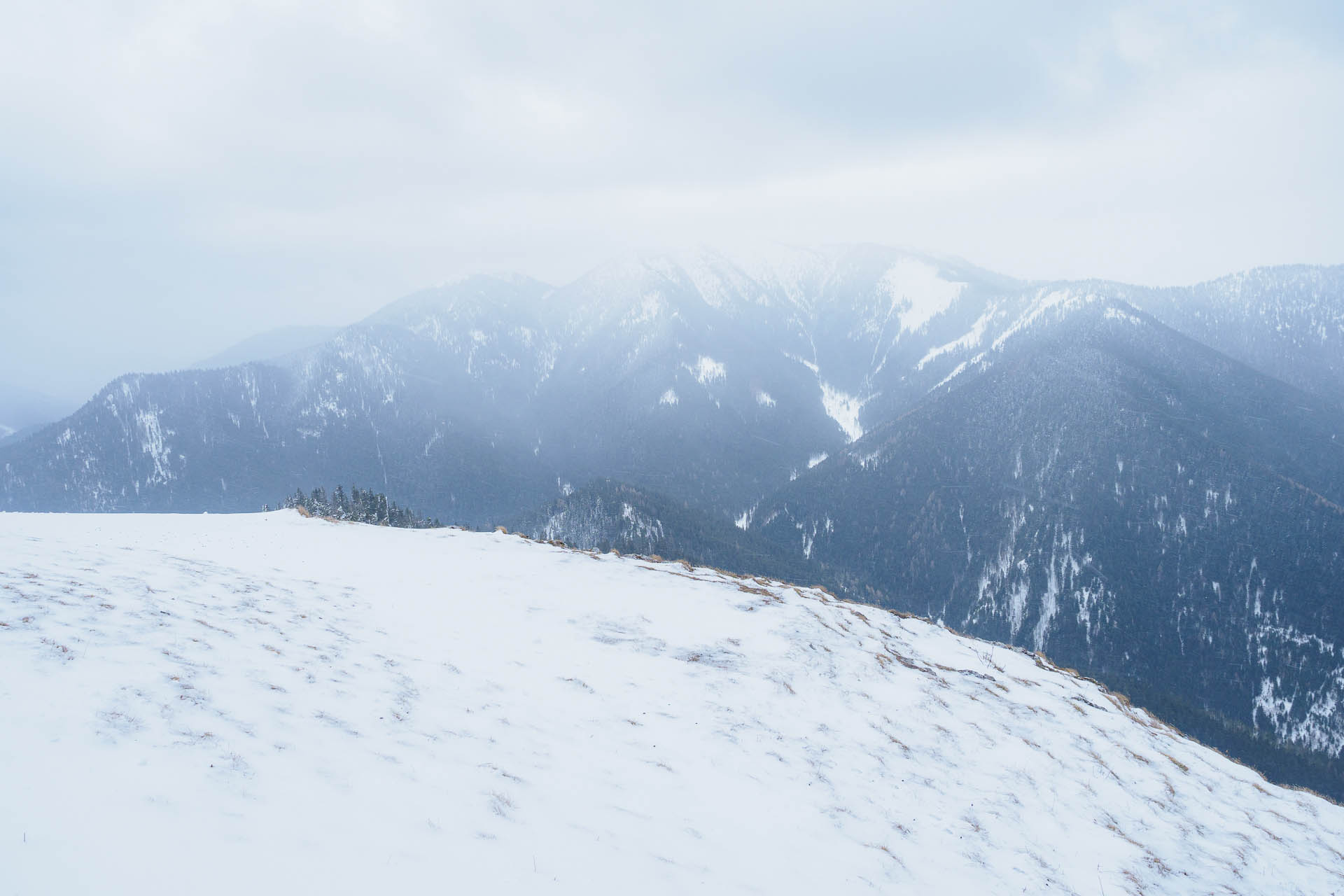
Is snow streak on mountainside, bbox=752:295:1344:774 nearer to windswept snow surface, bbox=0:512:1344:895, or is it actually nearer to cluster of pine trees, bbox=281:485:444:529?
cluster of pine trees, bbox=281:485:444:529

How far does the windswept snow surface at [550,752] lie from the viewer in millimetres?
5973

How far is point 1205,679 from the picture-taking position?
490 feet

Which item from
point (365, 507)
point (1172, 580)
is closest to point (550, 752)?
point (365, 507)

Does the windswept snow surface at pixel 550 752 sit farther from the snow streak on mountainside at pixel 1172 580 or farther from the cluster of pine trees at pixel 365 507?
the snow streak on mountainside at pixel 1172 580

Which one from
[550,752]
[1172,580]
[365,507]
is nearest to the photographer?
[550,752]

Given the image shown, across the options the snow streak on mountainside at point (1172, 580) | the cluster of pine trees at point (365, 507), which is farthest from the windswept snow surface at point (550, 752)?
the snow streak on mountainside at point (1172, 580)

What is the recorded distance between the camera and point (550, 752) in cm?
924

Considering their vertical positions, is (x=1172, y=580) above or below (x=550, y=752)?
below

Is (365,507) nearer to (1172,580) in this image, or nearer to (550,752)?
(550,752)

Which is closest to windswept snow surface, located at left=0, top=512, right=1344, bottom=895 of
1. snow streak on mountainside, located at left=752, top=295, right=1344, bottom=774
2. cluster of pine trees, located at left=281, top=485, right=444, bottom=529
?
cluster of pine trees, located at left=281, top=485, right=444, bottom=529

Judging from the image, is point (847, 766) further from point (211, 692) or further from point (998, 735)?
point (211, 692)

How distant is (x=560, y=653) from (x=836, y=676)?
6.86 m

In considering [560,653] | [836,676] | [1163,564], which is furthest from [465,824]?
[1163,564]

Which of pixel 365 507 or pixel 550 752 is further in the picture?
pixel 365 507
